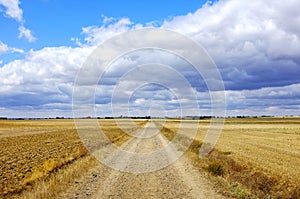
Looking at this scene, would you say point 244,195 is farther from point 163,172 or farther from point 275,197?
point 163,172

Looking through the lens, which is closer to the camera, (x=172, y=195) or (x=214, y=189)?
(x=172, y=195)

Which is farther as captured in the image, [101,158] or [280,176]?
[101,158]

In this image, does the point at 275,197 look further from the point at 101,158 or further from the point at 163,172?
the point at 101,158

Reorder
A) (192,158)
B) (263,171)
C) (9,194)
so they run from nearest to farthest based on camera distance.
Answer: (9,194), (263,171), (192,158)

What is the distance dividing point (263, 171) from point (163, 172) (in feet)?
15.1

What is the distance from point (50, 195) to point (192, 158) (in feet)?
41.1

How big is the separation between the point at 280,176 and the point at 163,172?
5.37m

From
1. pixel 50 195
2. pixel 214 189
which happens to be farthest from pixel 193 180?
pixel 50 195

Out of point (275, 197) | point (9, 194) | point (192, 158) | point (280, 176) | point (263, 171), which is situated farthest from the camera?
point (192, 158)

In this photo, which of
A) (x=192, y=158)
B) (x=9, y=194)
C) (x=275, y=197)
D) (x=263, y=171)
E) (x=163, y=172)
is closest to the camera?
(x=275, y=197)

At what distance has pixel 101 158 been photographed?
910 inches

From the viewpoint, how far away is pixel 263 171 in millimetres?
16156

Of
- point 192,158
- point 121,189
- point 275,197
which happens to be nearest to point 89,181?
point 121,189

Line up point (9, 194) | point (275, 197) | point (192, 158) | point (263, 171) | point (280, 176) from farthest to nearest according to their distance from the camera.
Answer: point (192, 158) < point (263, 171) < point (280, 176) < point (9, 194) < point (275, 197)
